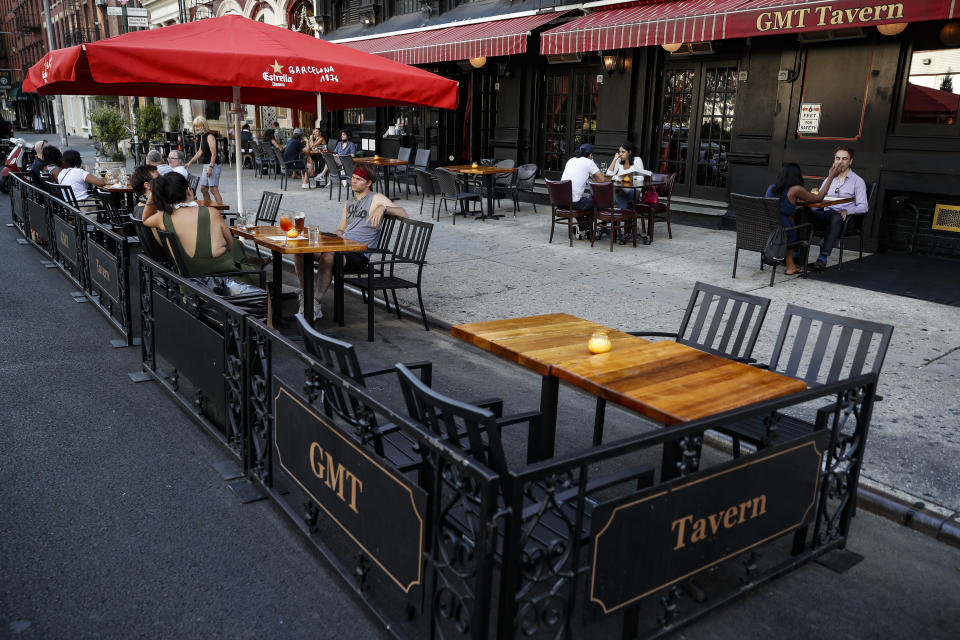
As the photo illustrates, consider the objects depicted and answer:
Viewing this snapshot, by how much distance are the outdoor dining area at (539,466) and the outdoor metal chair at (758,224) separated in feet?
13.6

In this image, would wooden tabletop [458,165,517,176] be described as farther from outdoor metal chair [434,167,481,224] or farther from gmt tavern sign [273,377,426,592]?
gmt tavern sign [273,377,426,592]

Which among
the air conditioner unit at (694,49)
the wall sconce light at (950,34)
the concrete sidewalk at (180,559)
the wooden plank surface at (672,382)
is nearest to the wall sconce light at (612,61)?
Result: the air conditioner unit at (694,49)

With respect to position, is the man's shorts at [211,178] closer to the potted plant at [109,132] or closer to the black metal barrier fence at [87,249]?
the black metal barrier fence at [87,249]

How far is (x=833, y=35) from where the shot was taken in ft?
35.2

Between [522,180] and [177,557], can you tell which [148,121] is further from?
[177,557]

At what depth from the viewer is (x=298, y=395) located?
3.32 metres

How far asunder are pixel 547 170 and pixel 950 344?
11.0 metres

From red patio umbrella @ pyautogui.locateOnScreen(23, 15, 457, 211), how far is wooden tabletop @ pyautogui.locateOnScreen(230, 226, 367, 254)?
137cm

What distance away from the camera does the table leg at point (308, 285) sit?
268 inches

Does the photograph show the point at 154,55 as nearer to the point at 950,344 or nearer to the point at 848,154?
the point at 950,344

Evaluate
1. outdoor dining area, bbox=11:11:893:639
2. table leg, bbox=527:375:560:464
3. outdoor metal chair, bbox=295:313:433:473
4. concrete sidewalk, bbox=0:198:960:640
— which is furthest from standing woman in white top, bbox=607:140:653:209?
outdoor metal chair, bbox=295:313:433:473

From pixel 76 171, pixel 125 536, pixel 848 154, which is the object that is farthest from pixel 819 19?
pixel 76 171

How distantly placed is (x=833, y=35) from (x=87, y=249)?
1050 centimetres

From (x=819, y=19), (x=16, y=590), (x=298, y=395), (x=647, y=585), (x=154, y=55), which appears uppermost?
(x=819, y=19)
